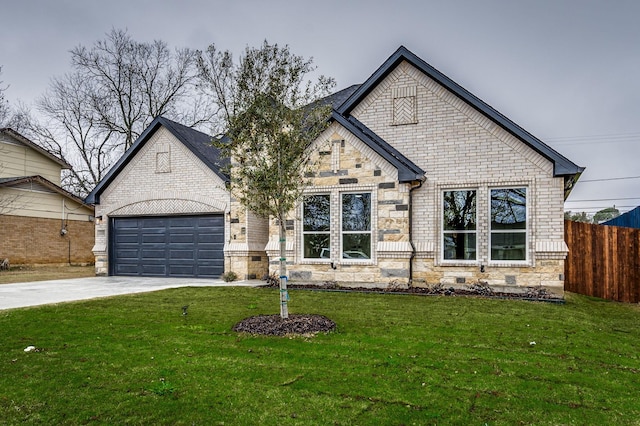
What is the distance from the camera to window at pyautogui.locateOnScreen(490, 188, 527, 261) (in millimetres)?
11938

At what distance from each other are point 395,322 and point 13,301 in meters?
8.60

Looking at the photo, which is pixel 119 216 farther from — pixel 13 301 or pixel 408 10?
pixel 408 10

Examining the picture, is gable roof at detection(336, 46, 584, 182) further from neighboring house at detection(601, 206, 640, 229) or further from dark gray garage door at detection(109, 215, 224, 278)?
dark gray garage door at detection(109, 215, 224, 278)

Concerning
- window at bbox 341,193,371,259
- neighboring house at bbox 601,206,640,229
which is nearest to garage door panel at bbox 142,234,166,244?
window at bbox 341,193,371,259

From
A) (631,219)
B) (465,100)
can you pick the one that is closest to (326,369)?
(465,100)

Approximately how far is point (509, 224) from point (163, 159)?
12.1 metres

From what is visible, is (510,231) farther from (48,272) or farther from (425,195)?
(48,272)

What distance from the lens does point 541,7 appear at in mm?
13625

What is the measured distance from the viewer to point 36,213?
73.5 feet

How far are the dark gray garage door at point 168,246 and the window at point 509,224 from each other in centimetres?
899

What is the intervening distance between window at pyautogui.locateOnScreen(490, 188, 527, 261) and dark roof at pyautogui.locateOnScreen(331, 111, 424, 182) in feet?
7.31

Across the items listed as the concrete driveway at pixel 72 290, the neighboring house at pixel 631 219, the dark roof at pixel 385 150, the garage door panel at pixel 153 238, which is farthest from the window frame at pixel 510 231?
the garage door panel at pixel 153 238

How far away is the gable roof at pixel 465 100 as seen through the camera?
11508 millimetres

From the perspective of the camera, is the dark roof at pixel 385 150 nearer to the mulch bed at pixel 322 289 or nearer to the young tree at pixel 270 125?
the mulch bed at pixel 322 289
